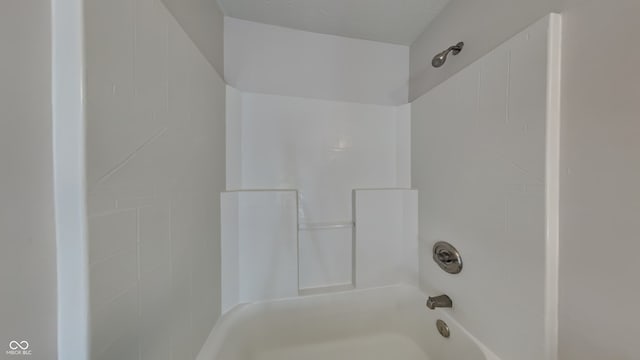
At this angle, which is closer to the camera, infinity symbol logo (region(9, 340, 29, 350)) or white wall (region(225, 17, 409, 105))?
infinity symbol logo (region(9, 340, 29, 350))

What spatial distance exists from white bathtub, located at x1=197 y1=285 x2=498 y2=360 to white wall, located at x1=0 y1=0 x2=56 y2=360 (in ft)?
2.84

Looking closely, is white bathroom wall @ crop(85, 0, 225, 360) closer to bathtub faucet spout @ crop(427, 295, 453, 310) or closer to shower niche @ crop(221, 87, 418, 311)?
shower niche @ crop(221, 87, 418, 311)

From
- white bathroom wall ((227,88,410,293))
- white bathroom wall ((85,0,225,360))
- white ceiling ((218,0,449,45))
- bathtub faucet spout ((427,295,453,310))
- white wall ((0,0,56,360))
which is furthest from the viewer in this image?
white bathroom wall ((227,88,410,293))

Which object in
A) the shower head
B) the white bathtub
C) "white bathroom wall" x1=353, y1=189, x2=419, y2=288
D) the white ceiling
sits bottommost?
the white bathtub

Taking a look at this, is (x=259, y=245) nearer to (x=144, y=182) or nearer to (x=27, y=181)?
(x=144, y=182)

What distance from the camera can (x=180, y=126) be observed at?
0.74 m

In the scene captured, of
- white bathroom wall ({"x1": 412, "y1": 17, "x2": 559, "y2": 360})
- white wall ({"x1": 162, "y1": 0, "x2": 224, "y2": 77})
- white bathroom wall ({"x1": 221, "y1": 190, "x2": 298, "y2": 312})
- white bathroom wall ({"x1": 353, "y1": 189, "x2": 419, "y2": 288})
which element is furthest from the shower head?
white wall ({"x1": 162, "y1": 0, "x2": 224, "y2": 77})

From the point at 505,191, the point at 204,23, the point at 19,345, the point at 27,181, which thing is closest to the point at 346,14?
the point at 204,23

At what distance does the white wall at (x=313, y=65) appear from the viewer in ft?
4.46

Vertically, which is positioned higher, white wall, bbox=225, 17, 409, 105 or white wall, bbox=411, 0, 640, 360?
white wall, bbox=225, 17, 409, 105

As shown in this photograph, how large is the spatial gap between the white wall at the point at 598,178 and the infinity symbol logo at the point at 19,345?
1.26 m

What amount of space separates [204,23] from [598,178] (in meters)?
1.60

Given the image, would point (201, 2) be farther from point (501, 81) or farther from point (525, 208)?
point (525, 208)

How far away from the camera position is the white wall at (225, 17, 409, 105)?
4.46 ft
